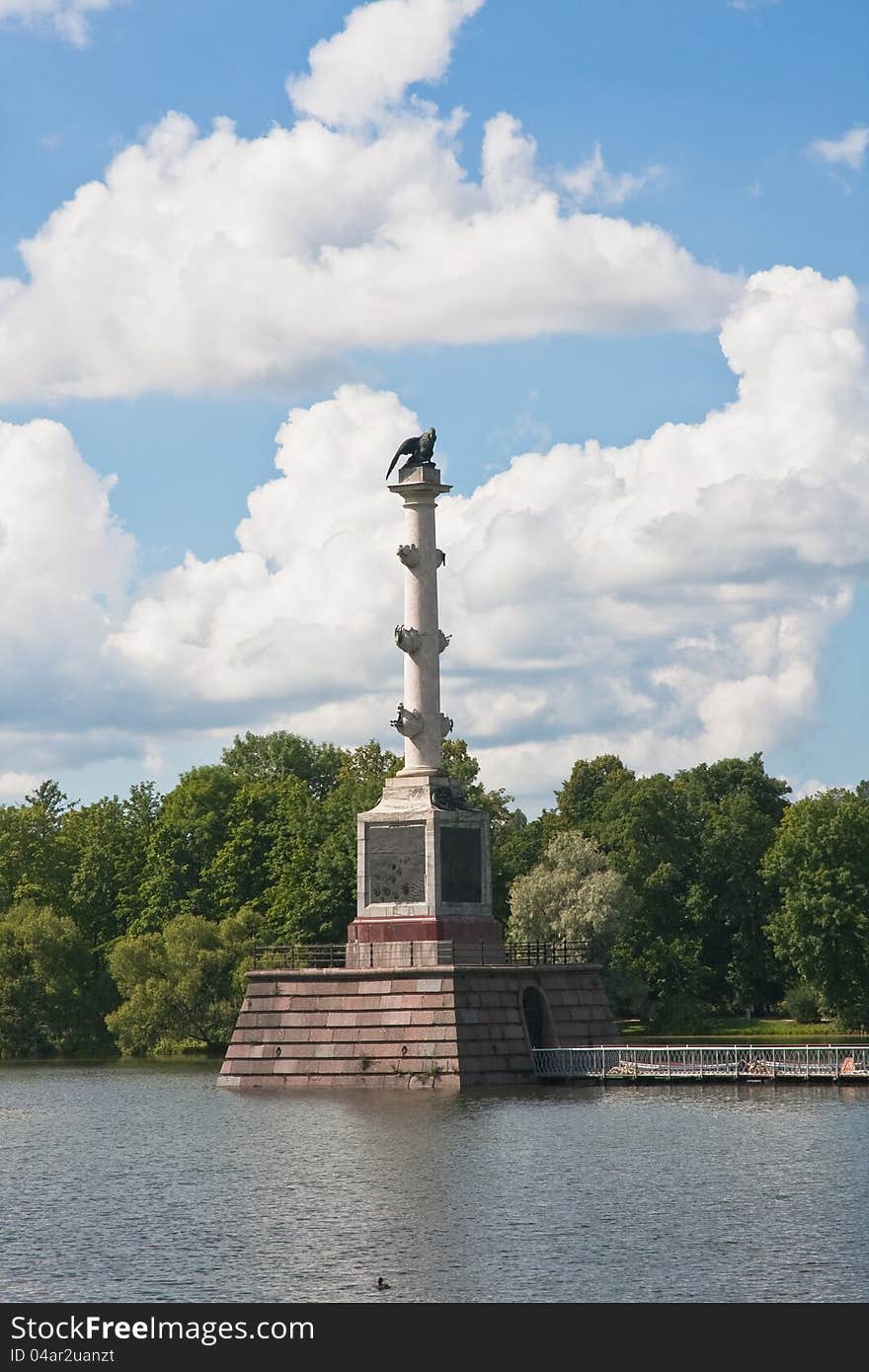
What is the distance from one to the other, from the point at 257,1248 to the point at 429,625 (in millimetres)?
35720

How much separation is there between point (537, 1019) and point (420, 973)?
22.3 feet

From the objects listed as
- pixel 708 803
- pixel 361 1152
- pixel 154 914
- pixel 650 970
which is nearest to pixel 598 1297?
pixel 361 1152

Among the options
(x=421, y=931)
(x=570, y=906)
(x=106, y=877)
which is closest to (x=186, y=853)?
(x=106, y=877)

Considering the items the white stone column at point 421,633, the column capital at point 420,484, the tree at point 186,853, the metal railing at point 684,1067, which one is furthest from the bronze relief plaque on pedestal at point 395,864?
the tree at point 186,853

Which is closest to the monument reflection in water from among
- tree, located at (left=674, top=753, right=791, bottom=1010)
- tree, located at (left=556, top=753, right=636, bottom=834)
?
tree, located at (left=674, top=753, right=791, bottom=1010)

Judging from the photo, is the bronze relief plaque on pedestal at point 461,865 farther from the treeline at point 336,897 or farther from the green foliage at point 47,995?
the green foliage at point 47,995

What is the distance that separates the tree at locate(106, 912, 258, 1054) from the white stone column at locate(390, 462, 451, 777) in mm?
24016

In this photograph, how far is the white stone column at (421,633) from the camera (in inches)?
2891

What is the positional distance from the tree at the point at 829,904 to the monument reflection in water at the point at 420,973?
80.9 feet

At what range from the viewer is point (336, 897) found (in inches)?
3789

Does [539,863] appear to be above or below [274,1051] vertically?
above

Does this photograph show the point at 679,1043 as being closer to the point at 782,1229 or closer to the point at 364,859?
the point at 364,859

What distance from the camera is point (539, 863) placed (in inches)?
4235

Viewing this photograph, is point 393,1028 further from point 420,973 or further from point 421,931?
point 421,931
